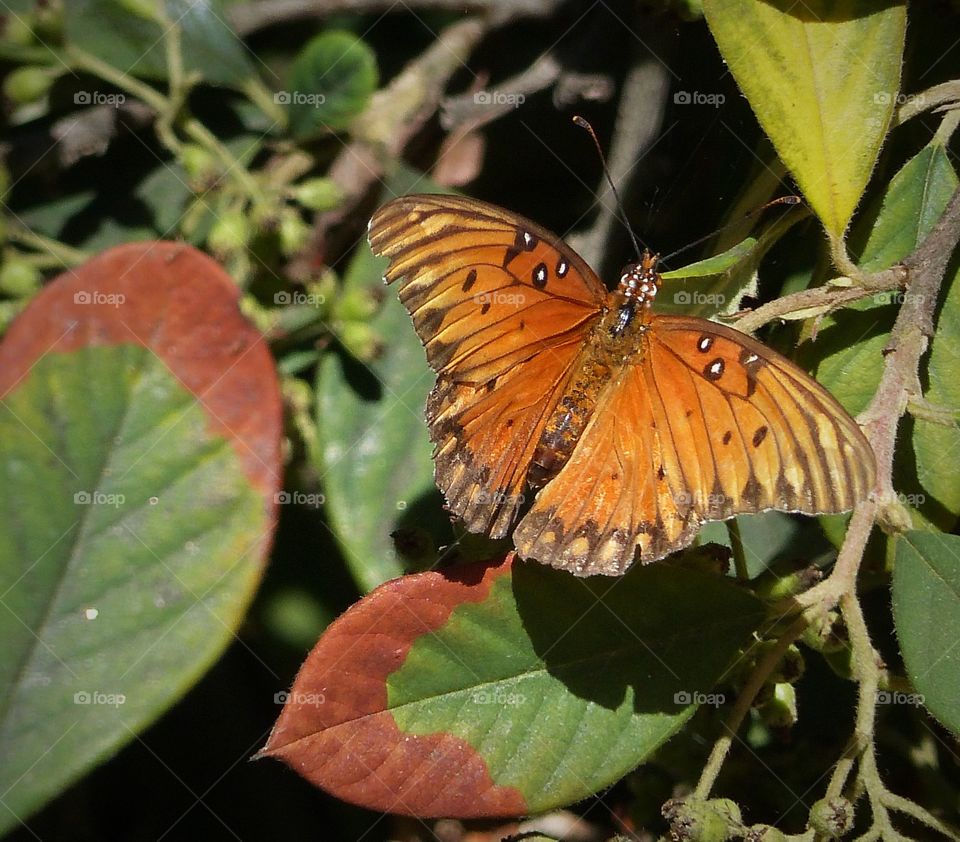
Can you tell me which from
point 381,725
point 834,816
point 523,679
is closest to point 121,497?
point 381,725

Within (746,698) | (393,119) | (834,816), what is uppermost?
(393,119)

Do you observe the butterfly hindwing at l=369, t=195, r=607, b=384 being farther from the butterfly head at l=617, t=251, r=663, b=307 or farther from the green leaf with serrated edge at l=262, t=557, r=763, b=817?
the green leaf with serrated edge at l=262, t=557, r=763, b=817

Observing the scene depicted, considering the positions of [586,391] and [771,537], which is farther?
[771,537]

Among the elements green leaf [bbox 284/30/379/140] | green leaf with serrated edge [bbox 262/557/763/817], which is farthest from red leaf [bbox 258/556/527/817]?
green leaf [bbox 284/30/379/140]

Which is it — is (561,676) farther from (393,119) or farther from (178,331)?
(393,119)

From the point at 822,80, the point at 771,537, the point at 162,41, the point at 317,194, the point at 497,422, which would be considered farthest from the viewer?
the point at 162,41

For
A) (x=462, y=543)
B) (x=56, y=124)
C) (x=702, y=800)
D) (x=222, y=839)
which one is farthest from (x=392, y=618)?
(x=56, y=124)

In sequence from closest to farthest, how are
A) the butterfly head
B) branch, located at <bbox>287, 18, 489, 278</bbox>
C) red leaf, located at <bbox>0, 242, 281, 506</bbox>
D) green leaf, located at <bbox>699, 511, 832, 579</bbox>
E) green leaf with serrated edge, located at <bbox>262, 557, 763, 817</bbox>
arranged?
green leaf with serrated edge, located at <bbox>262, 557, 763, 817</bbox>
the butterfly head
red leaf, located at <bbox>0, 242, 281, 506</bbox>
green leaf, located at <bbox>699, 511, 832, 579</bbox>
branch, located at <bbox>287, 18, 489, 278</bbox>

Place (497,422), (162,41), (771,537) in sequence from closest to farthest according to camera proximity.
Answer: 1. (497,422)
2. (771,537)
3. (162,41)
